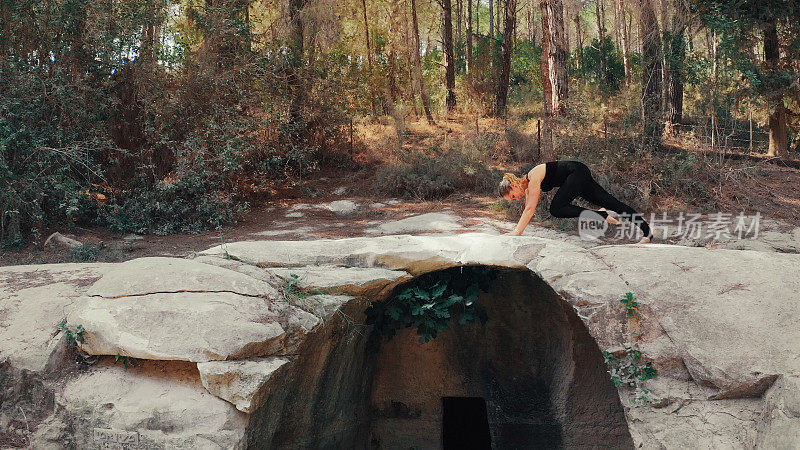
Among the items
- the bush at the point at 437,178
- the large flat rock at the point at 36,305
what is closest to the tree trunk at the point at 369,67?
the bush at the point at 437,178

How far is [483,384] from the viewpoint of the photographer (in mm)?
8180

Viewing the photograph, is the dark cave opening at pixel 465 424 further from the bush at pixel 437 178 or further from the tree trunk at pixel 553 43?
the tree trunk at pixel 553 43

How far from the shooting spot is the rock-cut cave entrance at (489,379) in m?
7.57

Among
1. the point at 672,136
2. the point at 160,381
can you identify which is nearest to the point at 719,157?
the point at 672,136

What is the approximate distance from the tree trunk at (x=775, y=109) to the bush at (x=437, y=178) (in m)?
6.36

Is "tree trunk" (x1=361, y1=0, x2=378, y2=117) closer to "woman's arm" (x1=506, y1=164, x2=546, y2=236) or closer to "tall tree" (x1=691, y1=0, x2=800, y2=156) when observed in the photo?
"tall tree" (x1=691, y1=0, x2=800, y2=156)

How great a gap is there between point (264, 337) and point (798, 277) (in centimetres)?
432

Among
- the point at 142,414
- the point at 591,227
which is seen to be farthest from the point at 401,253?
the point at 591,227

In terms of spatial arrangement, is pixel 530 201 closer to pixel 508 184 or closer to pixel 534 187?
pixel 534 187

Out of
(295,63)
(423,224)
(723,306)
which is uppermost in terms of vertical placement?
(295,63)

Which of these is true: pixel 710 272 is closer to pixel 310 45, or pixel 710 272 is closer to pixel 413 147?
pixel 413 147

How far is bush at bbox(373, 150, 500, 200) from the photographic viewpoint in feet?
37.2

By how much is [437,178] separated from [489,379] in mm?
4378

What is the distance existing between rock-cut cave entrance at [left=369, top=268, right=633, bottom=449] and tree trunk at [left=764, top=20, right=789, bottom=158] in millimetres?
8581
